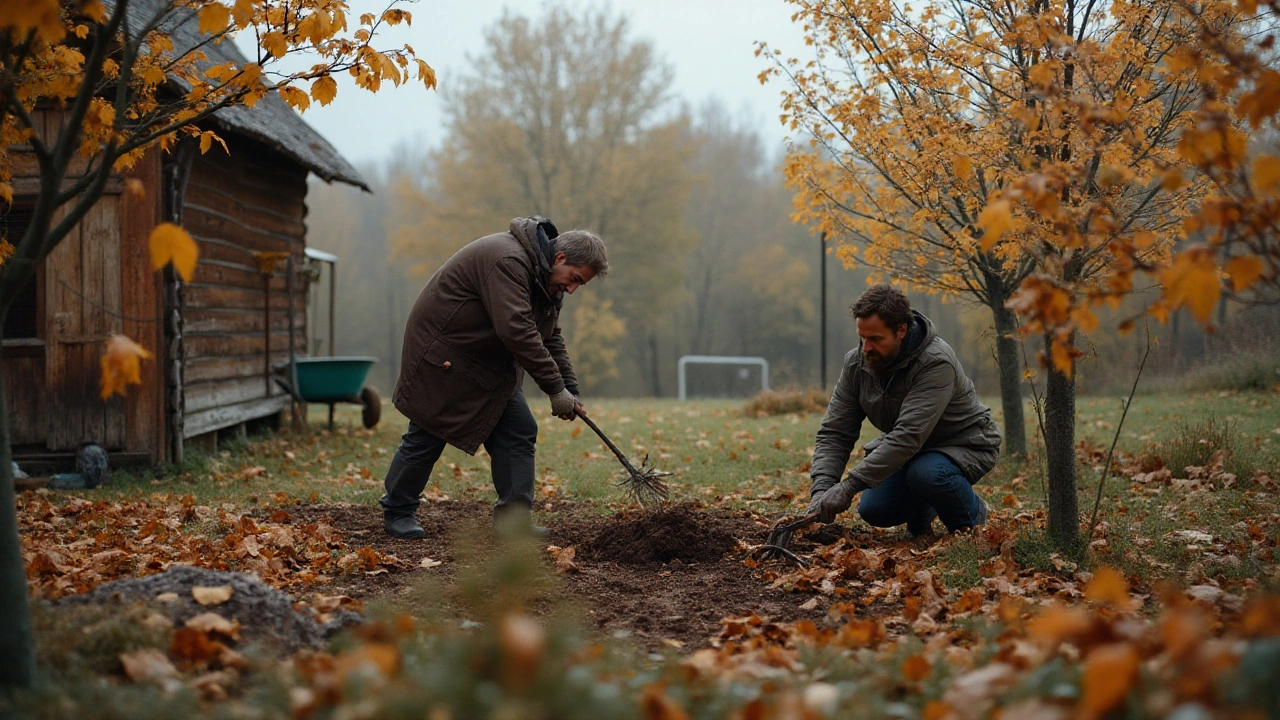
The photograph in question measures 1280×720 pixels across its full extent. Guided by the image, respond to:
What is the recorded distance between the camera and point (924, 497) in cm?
468

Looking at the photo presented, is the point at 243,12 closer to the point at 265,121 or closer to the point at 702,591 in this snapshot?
the point at 702,591

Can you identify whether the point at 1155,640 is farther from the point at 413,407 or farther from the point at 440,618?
the point at 413,407

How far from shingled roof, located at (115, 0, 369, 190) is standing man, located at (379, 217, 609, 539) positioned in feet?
9.78

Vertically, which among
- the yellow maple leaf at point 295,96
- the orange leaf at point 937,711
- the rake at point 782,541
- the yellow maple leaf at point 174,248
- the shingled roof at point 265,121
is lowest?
the rake at point 782,541

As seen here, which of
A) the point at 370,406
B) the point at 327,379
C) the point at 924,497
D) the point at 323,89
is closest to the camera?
the point at 323,89

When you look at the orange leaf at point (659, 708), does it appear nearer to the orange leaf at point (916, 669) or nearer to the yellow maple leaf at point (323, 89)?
the orange leaf at point (916, 669)

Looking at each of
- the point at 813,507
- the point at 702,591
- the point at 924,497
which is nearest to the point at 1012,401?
the point at 924,497

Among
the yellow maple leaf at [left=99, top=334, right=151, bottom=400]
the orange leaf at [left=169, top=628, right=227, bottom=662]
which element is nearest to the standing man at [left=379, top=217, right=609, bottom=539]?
the orange leaf at [left=169, top=628, right=227, bottom=662]

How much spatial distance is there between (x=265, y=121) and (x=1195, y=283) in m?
8.90

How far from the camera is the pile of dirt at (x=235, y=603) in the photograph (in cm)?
279

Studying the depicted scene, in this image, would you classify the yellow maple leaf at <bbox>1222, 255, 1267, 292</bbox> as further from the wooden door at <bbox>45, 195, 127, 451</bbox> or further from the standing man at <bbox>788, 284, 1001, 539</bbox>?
the wooden door at <bbox>45, 195, 127, 451</bbox>

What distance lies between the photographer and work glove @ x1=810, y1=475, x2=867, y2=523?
4.25 m

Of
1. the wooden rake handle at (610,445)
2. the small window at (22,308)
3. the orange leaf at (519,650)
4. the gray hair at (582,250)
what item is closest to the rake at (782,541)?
the wooden rake handle at (610,445)

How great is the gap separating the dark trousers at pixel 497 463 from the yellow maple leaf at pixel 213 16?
2531 mm
